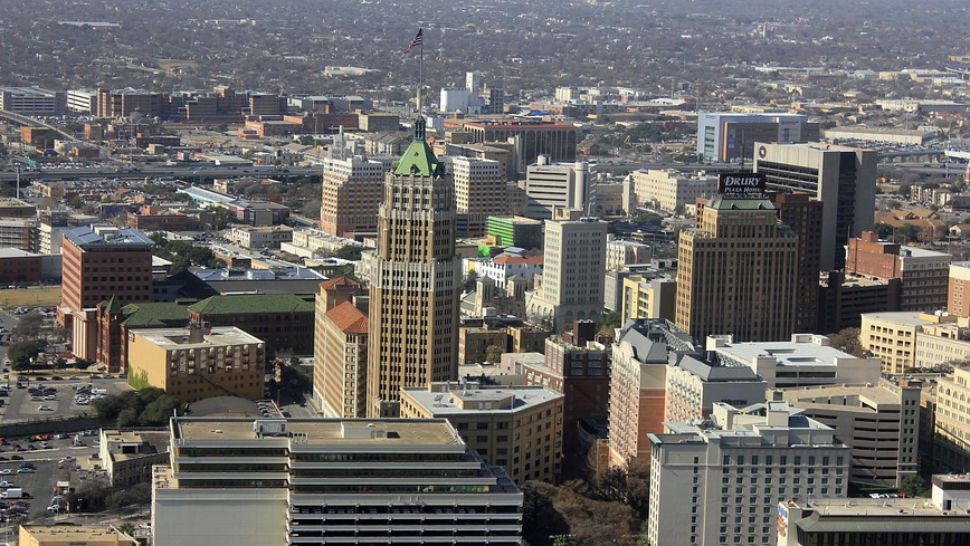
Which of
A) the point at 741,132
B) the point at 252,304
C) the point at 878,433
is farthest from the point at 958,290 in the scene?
the point at 741,132

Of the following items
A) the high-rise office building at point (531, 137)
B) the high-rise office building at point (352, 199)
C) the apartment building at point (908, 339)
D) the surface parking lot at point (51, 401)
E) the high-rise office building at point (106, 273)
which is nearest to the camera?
the surface parking lot at point (51, 401)

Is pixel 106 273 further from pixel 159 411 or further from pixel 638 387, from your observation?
pixel 638 387

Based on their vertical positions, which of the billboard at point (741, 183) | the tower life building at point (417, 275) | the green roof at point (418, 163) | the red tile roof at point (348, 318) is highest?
the green roof at point (418, 163)

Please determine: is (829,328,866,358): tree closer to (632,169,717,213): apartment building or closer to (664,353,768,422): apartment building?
(664,353,768,422): apartment building

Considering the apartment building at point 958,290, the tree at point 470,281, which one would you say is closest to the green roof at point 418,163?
the tree at point 470,281

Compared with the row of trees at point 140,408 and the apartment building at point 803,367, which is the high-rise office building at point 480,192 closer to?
the row of trees at point 140,408
